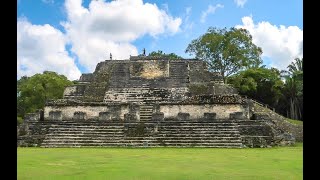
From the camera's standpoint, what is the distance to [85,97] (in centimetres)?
2350

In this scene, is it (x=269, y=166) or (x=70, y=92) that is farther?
(x=70, y=92)

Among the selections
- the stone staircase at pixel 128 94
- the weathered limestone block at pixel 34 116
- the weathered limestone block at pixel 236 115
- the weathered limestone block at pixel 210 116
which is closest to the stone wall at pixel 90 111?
the weathered limestone block at pixel 34 116

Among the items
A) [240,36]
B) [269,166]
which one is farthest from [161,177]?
[240,36]

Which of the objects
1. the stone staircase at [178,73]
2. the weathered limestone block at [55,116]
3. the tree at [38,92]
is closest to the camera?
the weathered limestone block at [55,116]

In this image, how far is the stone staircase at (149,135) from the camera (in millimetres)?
16125

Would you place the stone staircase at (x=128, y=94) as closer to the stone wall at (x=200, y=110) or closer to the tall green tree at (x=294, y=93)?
the stone wall at (x=200, y=110)

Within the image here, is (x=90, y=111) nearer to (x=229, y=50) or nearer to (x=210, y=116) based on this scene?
(x=210, y=116)

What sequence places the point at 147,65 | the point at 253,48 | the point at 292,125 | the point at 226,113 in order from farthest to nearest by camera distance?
the point at 253,48 < the point at 147,65 < the point at 292,125 < the point at 226,113

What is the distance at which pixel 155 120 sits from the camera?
18.2 m

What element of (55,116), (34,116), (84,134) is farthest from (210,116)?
(34,116)

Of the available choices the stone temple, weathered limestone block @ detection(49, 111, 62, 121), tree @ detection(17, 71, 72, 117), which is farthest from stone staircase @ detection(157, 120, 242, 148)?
tree @ detection(17, 71, 72, 117)

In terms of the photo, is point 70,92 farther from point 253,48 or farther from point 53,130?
point 253,48

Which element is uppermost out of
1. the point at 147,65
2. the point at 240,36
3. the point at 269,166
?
the point at 240,36

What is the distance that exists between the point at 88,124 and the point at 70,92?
23.0ft
